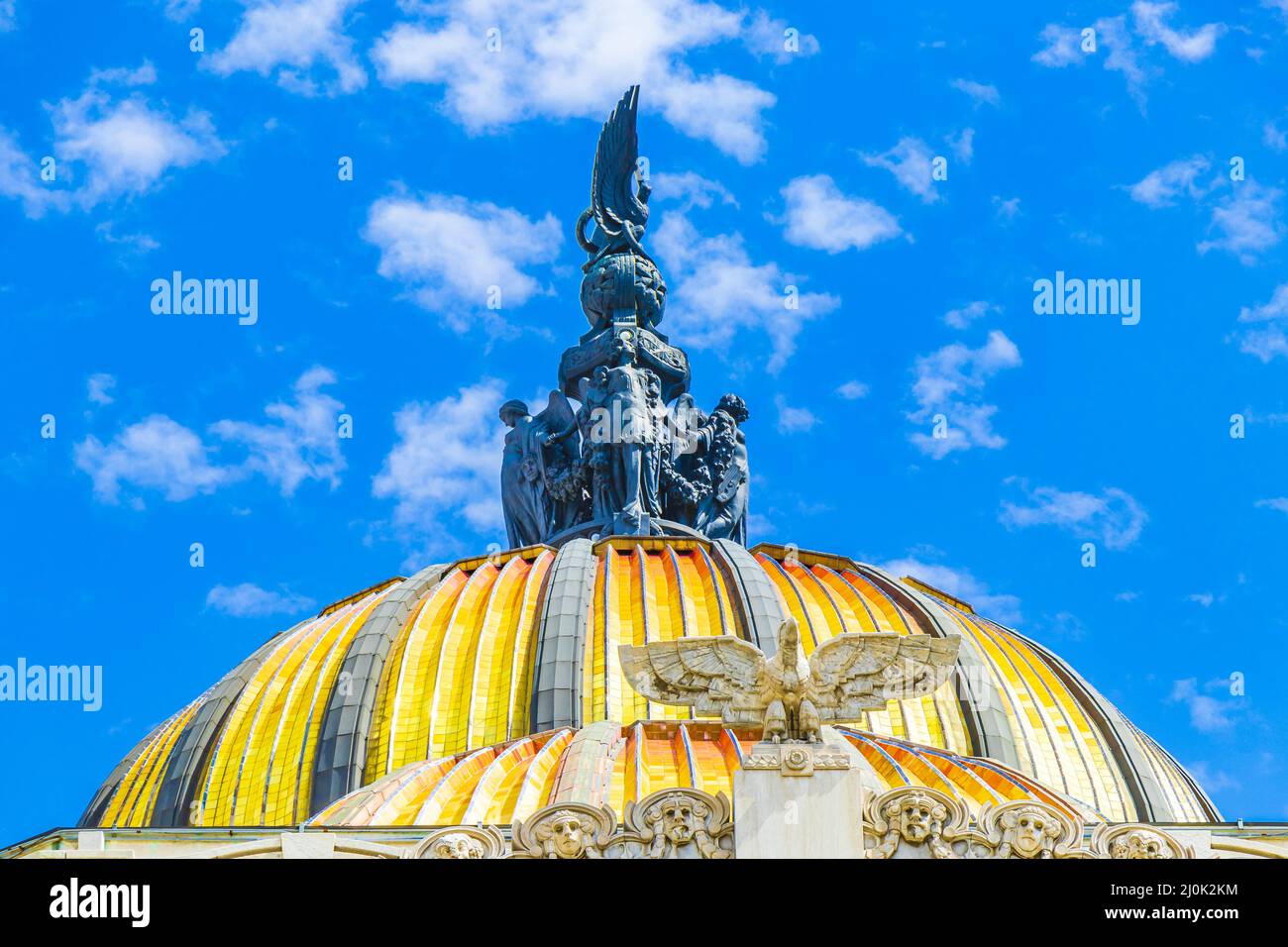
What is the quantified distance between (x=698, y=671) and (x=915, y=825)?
383 centimetres

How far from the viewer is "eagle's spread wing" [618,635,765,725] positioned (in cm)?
3722

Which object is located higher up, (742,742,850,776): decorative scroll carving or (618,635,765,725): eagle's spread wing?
(618,635,765,725): eagle's spread wing

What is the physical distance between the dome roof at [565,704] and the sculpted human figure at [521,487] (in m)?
6.29

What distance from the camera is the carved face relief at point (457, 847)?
36.0 m

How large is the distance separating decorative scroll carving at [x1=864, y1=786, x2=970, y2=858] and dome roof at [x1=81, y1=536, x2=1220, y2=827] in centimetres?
931

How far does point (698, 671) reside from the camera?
37.3m

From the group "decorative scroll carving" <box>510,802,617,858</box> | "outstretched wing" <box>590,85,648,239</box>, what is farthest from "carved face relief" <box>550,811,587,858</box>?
"outstretched wing" <box>590,85,648,239</box>

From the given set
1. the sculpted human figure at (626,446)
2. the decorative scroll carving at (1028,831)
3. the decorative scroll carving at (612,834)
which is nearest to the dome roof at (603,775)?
the decorative scroll carving at (1028,831)

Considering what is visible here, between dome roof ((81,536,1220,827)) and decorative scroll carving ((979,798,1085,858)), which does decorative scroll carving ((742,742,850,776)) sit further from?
dome roof ((81,536,1220,827))

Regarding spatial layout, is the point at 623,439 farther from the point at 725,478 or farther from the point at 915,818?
the point at 915,818

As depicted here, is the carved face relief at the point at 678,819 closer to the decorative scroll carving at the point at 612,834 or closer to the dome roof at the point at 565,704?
the decorative scroll carving at the point at 612,834
